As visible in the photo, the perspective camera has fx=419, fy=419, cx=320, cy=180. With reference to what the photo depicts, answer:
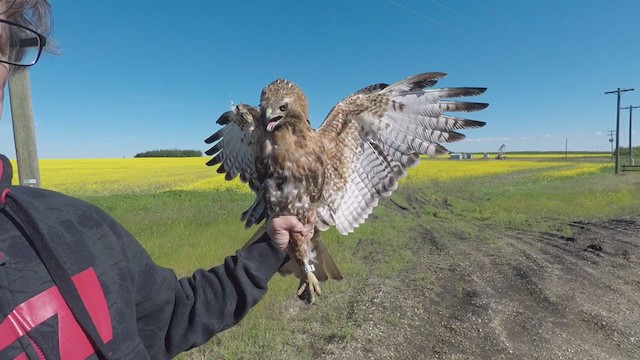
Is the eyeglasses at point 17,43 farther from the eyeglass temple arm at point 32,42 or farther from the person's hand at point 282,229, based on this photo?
the person's hand at point 282,229

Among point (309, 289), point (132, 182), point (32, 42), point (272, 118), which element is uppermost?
point (32, 42)

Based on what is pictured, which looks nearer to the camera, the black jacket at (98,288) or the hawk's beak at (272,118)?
the black jacket at (98,288)

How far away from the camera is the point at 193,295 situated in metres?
1.63

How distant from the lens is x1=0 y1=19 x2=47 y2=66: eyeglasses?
97 cm

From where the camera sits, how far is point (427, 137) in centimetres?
264

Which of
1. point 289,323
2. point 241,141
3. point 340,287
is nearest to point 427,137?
point 241,141

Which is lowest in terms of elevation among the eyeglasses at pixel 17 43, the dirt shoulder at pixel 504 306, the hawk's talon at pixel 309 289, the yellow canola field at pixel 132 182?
the dirt shoulder at pixel 504 306

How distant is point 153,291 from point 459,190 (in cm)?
2296

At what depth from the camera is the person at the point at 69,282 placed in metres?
0.93

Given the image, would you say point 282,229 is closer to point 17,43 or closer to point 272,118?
point 272,118

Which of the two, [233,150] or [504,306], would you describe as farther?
[504,306]

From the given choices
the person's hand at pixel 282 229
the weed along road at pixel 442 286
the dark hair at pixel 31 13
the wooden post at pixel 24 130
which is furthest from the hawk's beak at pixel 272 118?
the weed along road at pixel 442 286

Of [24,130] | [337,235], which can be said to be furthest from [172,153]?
[24,130]

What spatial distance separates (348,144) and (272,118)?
29.1 inches
